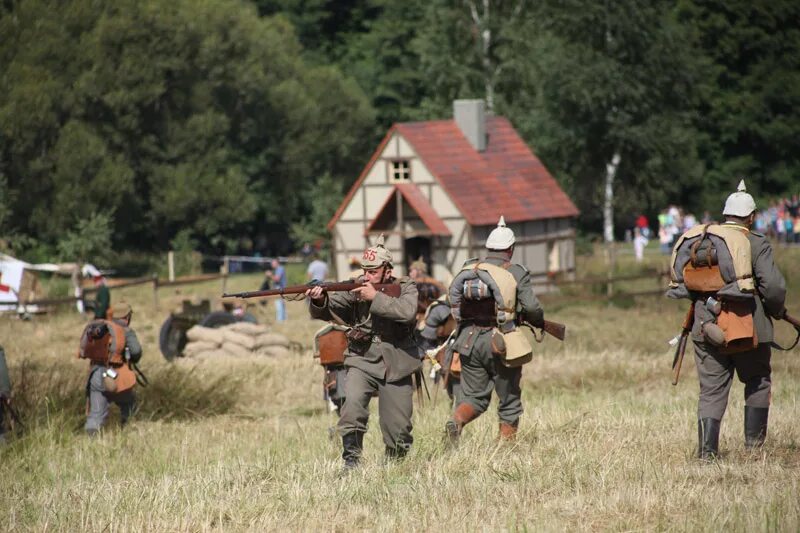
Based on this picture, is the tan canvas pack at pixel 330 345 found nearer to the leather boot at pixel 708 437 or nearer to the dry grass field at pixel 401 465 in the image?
the dry grass field at pixel 401 465

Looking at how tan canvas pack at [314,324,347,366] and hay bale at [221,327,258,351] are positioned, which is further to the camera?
hay bale at [221,327,258,351]

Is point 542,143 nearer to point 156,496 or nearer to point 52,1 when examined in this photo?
point 52,1

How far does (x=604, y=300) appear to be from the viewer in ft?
112

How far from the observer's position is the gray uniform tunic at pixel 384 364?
34.2 ft

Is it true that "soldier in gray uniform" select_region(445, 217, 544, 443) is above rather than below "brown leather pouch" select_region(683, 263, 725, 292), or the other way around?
below

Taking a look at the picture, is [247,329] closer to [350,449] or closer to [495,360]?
[495,360]

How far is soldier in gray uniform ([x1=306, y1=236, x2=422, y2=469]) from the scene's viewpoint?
10.4 metres

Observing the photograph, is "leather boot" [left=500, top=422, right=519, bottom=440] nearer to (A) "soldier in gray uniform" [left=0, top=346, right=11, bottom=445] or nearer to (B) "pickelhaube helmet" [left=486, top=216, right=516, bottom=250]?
(B) "pickelhaube helmet" [left=486, top=216, right=516, bottom=250]

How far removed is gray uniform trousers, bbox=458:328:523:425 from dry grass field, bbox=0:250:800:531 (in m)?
0.22

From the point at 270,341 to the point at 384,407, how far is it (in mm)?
13432

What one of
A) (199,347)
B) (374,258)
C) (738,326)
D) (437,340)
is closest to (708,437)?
(738,326)

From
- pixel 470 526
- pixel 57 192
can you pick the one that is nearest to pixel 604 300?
pixel 57 192

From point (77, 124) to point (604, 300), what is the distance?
21.3 metres

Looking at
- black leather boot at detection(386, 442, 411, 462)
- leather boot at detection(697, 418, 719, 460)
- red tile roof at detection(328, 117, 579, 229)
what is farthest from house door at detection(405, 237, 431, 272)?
leather boot at detection(697, 418, 719, 460)
